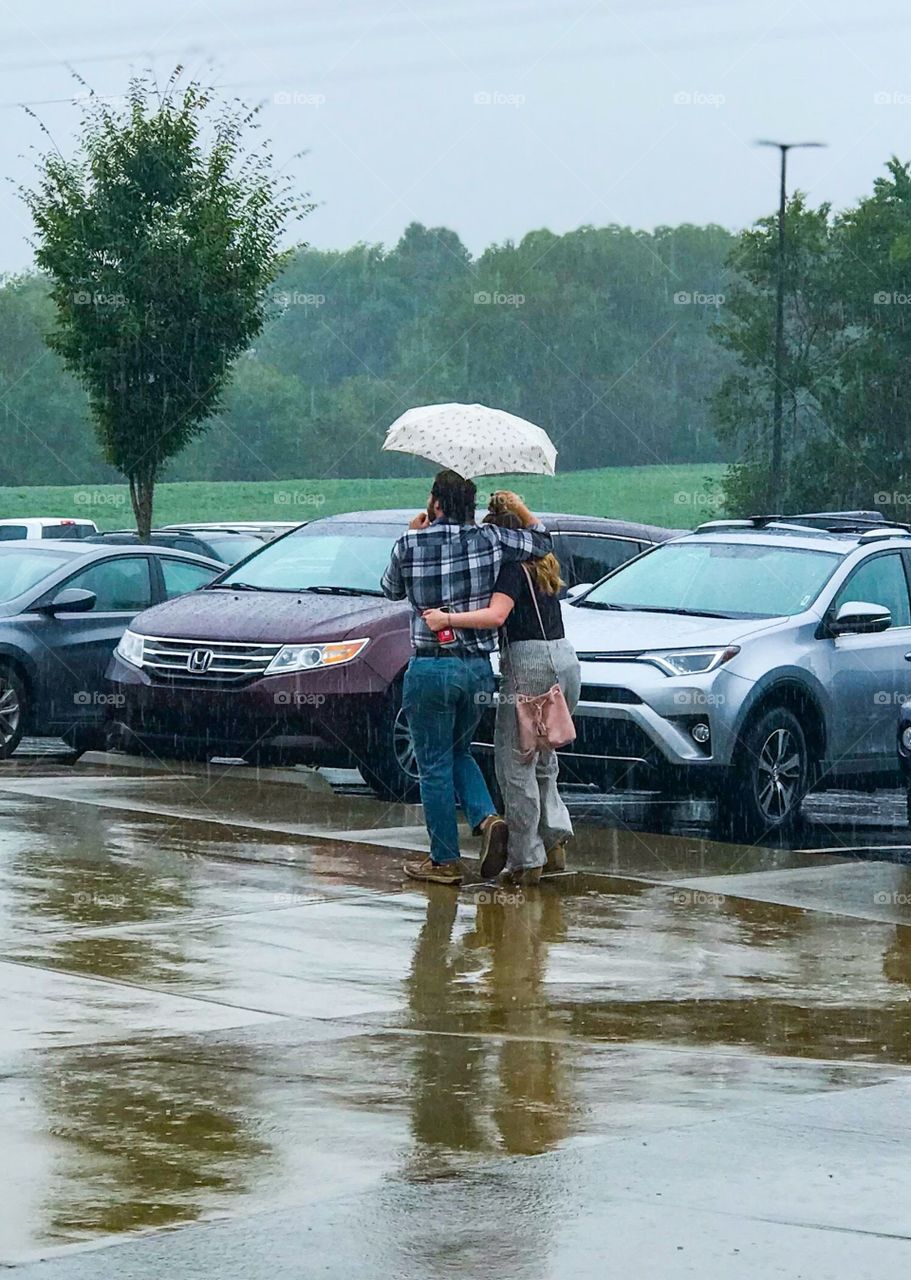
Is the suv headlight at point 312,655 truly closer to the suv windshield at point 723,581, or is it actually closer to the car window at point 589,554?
the suv windshield at point 723,581

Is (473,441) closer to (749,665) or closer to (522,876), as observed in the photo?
(522,876)

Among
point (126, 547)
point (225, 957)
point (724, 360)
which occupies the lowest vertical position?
point (225, 957)

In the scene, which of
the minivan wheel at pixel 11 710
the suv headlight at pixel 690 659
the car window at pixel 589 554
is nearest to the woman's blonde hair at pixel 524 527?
the suv headlight at pixel 690 659

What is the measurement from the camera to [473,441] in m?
9.80

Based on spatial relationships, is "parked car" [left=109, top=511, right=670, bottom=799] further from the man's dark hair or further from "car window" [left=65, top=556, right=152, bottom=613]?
the man's dark hair

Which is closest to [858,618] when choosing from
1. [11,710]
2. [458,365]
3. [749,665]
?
[749,665]

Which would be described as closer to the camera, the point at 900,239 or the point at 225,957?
the point at 225,957

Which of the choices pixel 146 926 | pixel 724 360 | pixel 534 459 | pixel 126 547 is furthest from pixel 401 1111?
pixel 724 360

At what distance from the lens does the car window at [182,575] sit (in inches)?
644

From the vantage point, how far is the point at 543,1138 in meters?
5.73

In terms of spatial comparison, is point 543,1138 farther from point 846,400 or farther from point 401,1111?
point 846,400

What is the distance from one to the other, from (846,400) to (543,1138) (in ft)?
255

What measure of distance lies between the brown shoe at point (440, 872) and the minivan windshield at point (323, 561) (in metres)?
3.70

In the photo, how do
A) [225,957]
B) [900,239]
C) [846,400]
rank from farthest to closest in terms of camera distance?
1. [846,400]
2. [900,239]
3. [225,957]
